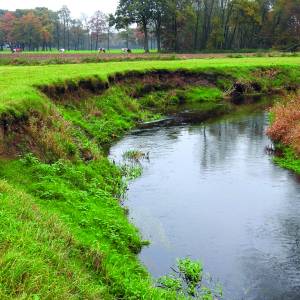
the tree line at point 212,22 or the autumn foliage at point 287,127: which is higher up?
the tree line at point 212,22

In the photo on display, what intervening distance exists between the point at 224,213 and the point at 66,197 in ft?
19.1

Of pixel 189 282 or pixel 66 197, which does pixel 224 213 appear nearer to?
pixel 189 282

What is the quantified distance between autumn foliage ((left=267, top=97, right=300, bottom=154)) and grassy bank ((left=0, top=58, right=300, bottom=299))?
9630 millimetres

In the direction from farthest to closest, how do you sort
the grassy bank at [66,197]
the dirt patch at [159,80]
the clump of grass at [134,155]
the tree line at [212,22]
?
the tree line at [212,22] → the dirt patch at [159,80] → the clump of grass at [134,155] → the grassy bank at [66,197]

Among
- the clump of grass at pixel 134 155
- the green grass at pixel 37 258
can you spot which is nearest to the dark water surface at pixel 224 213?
the clump of grass at pixel 134 155

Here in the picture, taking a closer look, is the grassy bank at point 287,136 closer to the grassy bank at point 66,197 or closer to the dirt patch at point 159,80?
the grassy bank at point 66,197

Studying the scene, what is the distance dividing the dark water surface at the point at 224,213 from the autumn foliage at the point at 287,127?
4.23ft

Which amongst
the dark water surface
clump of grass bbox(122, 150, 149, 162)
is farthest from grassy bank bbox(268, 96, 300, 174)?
clump of grass bbox(122, 150, 149, 162)

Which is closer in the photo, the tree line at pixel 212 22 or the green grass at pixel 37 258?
the green grass at pixel 37 258

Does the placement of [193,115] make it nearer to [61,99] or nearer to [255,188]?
[61,99]

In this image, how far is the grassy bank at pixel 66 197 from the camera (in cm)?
963

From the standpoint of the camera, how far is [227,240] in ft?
50.2

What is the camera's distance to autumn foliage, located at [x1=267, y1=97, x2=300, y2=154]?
2615cm

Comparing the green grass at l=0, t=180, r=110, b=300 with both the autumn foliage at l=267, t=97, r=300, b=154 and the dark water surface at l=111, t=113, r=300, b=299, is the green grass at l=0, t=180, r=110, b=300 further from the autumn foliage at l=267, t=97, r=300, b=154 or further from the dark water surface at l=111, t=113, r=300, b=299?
the autumn foliage at l=267, t=97, r=300, b=154
